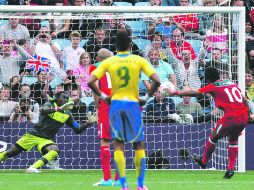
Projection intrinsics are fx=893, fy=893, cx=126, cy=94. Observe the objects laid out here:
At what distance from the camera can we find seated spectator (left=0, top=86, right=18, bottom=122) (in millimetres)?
17547

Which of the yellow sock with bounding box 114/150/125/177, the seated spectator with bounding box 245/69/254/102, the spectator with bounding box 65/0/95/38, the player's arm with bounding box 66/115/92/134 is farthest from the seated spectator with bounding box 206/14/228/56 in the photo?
the yellow sock with bounding box 114/150/125/177

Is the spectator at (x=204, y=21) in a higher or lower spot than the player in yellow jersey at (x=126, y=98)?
higher

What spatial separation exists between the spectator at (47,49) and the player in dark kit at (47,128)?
1440 mm

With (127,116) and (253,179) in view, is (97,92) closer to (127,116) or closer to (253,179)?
(127,116)

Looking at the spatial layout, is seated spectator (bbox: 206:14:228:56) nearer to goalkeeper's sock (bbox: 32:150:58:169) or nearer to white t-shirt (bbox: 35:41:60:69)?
white t-shirt (bbox: 35:41:60:69)

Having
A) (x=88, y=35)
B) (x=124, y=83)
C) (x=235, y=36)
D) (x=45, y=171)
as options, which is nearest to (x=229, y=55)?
(x=235, y=36)

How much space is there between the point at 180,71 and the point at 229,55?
1133 millimetres

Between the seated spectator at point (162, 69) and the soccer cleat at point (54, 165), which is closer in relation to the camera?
the soccer cleat at point (54, 165)

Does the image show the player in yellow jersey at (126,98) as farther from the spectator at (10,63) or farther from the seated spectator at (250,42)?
the seated spectator at (250,42)

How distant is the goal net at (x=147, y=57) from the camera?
1756 centimetres

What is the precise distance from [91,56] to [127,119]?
691 cm

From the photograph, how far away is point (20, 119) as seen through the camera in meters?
17.6

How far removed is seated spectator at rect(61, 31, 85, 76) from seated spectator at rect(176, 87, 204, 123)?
7.32 ft

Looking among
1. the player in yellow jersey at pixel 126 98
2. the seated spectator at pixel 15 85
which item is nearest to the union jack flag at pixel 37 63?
the seated spectator at pixel 15 85
